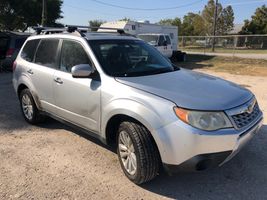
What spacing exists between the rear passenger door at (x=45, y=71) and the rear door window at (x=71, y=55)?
215 millimetres

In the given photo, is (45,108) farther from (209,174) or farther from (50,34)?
(209,174)

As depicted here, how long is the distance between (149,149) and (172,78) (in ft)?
3.71

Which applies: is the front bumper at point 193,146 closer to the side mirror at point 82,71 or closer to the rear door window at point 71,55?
the side mirror at point 82,71

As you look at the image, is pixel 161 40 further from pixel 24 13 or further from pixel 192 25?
pixel 192 25

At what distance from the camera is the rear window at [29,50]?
20.0ft

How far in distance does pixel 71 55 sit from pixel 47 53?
76 centimetres

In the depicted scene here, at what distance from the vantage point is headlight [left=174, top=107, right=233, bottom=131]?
11.5 ft

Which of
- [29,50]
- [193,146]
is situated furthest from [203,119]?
[29,50]

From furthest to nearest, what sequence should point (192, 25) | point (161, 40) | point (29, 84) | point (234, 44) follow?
1. point (192, 25)
2. point (234, 44)
3. point (161, 40)
4. point (29, 84)

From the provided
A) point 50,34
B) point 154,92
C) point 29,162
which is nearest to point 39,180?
point 29,162

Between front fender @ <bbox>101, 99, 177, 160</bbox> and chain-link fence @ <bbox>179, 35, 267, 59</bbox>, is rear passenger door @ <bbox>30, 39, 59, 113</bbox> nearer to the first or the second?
front fender @ <bbox>101, 99, 177, 160</bbox>

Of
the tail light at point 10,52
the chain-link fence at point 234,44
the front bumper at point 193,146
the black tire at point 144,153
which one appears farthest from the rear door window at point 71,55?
the chain-link fence at point 234,44

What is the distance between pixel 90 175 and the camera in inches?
171

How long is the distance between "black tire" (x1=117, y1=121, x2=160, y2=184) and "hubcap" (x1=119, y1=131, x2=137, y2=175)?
0.11 metres
